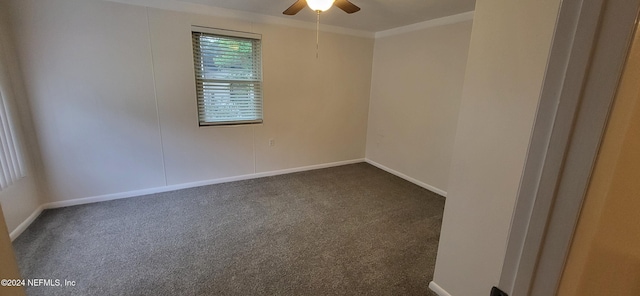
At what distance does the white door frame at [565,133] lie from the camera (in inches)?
15.3

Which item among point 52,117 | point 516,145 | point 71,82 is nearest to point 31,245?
point 52,117

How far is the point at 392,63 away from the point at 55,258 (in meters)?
4.39

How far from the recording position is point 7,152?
218 centimetres

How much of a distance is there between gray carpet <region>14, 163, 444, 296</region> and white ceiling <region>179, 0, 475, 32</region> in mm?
2253

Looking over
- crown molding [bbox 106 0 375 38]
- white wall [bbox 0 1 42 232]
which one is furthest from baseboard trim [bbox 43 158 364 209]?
crown molding [bbox 106 0 375 38]

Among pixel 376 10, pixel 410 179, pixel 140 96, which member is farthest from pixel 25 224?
pixel 410 179

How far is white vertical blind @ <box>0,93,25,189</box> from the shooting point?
6.97 feet

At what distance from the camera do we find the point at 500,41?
49.1 inches

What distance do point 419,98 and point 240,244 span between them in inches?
117

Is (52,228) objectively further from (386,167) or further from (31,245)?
(386,167)

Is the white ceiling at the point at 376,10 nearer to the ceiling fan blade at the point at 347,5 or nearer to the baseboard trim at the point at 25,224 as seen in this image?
the ceiling fan blade at the point at 347,5

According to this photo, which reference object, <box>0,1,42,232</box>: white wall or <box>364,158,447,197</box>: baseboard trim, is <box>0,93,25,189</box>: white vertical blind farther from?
<box>364,158,447,197</box>: baseboard trim

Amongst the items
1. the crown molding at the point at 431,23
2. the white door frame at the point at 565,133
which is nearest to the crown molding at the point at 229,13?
the crown molding at the point at 431,23

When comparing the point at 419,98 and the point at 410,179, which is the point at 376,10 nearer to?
the point at 419,98
